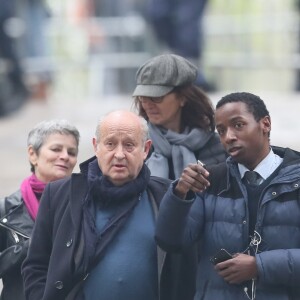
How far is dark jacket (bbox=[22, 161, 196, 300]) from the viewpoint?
526cm

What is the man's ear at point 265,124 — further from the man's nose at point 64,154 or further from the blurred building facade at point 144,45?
the blurred building facade at point 144,45

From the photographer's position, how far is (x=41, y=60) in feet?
60.4

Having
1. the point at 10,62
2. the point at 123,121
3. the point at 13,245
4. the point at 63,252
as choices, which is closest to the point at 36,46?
the point at 10,62

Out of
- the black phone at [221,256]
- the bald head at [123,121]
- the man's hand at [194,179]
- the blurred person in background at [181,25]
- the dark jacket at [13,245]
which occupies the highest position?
the bald head at [123,121]

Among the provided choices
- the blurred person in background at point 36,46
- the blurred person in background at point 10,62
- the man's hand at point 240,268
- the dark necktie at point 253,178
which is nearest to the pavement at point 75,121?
the blurred person in background at point 10,62

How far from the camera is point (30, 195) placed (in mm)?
5914

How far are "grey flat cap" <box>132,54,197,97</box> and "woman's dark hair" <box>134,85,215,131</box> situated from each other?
5 centimetres

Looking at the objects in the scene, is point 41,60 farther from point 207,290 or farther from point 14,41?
point 207,290

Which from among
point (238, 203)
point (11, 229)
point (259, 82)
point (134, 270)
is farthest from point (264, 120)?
point (259, 82)

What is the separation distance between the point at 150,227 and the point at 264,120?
1.88 feet

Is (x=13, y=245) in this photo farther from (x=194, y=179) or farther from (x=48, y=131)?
(x=194, y=179)

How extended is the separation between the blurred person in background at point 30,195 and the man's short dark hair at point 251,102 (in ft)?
3.04

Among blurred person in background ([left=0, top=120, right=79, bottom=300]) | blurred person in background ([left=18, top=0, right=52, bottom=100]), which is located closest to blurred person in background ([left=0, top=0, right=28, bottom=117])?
blurred person in background ([left=18, top=0, right=52, bottom=100])

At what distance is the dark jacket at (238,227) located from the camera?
5.02m
